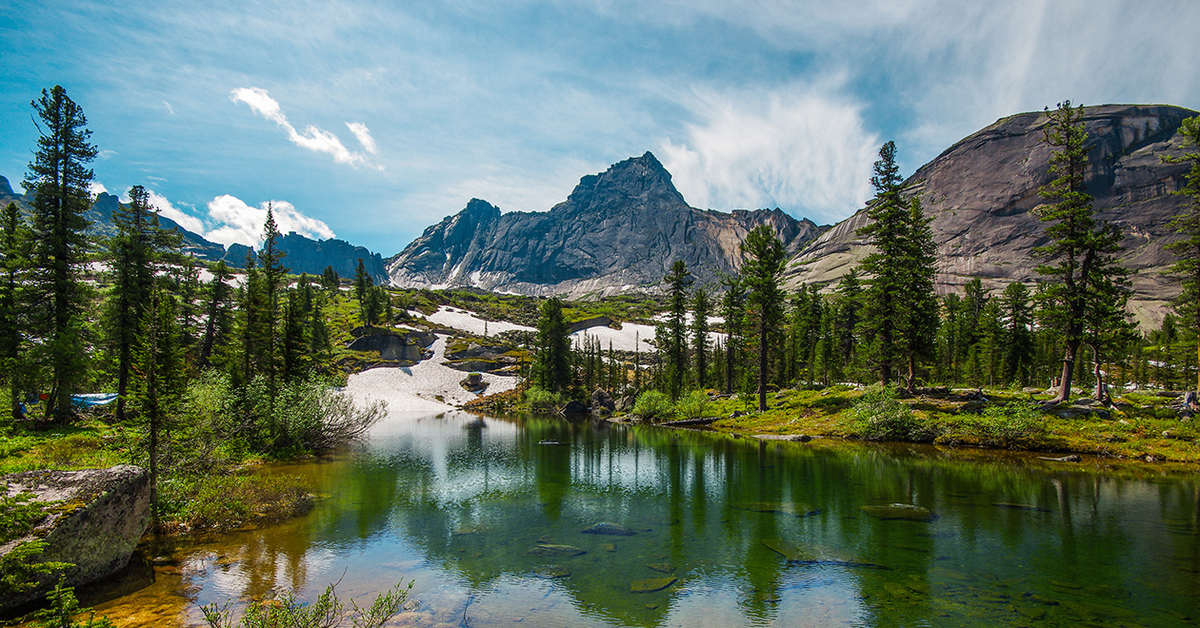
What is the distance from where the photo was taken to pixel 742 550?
48.8 feet

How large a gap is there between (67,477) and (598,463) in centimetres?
2485

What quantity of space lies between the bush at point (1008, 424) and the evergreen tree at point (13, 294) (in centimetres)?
5799

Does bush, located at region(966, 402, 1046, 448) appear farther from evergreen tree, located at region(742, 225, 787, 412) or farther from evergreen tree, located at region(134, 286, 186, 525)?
evergreen tree, located at region(134, 286, 186, 525)

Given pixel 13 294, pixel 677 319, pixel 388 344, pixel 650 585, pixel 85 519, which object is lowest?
pixel 650 585

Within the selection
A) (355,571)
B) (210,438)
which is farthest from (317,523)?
(210,438)

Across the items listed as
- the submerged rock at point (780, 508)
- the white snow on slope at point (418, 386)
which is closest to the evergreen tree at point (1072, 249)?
the submerged rock at point (780, 508)

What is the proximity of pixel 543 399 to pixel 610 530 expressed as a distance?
64.0 m

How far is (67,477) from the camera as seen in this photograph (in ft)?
37.5

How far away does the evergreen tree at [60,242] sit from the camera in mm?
28781

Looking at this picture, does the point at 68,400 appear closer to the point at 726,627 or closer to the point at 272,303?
the point at 272,303

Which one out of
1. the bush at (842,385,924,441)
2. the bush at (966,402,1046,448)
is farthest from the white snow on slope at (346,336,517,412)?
the bush at (966,402,1046,448)

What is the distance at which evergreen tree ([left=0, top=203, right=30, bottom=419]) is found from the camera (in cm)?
2728

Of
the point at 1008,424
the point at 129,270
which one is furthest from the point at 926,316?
the point at 129,270

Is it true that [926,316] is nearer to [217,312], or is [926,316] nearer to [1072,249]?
[1072,249]
